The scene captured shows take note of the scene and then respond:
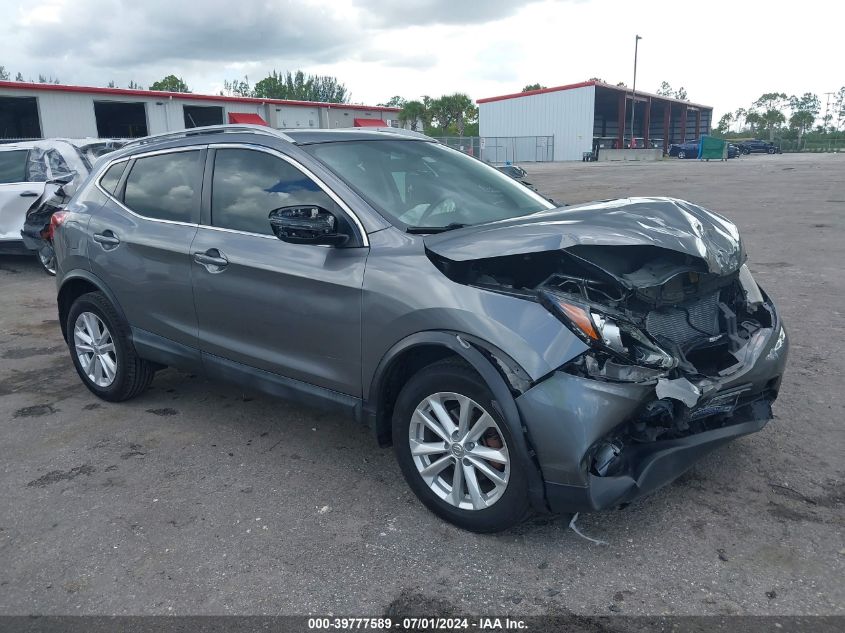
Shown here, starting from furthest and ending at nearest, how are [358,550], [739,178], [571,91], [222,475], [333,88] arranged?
1. [333,88]
2. [571,91]
3. [739,178]
4. [222,475]
5. [358,550]

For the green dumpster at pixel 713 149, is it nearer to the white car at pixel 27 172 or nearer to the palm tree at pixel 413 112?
the palm tree at pixel 413 112

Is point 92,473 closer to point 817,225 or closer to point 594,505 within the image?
point 594,505

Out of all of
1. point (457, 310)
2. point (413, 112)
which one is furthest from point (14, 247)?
point (413, 112)

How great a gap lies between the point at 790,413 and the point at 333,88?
362ft

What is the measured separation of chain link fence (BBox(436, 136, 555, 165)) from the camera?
51.9 meters

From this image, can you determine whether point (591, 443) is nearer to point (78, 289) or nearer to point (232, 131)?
point (232, 131)

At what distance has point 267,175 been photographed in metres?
3.86

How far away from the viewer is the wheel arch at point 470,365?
111 inches

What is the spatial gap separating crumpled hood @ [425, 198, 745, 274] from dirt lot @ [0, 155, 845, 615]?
1.18m

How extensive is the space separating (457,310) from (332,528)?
120cm

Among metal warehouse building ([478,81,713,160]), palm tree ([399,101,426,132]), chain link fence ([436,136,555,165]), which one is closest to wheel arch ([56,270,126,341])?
chain link fence ([436,136,555,165])

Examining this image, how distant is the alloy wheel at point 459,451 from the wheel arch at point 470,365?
4.9 inches

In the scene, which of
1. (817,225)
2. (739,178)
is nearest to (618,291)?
(817,225)

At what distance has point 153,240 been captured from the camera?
4.31 metres
